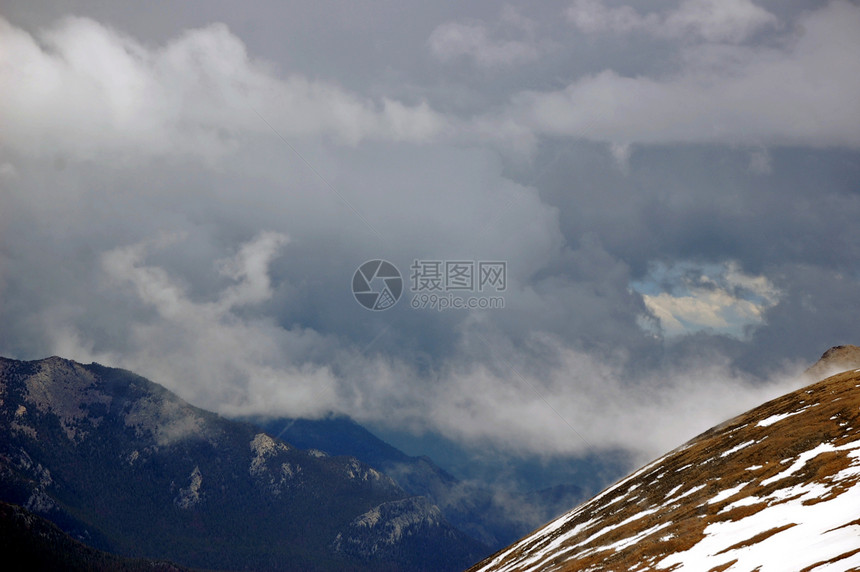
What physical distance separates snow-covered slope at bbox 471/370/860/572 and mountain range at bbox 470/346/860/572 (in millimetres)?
212

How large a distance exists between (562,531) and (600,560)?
2152 inches

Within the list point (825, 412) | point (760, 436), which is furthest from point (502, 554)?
point (825, 412)

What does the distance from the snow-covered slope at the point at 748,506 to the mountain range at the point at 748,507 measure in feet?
0.70

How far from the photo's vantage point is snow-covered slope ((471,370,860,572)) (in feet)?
226

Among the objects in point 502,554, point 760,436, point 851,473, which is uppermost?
point 760,436

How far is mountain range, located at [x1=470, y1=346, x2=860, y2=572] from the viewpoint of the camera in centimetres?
6869

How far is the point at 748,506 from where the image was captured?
3423 inches

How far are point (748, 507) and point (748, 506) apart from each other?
480 mm

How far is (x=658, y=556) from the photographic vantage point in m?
85.0

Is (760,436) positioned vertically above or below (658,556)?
above

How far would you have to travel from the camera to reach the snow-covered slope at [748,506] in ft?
226

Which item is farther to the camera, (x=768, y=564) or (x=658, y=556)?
(x=658, y=556)

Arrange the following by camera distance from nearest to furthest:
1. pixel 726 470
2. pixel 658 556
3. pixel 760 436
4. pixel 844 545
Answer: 1. pixel 844 545
2. pixel 658 556
3. pixel 726 470
4. pixel 760 436

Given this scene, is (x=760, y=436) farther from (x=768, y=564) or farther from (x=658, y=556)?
(x=768, y=564)
